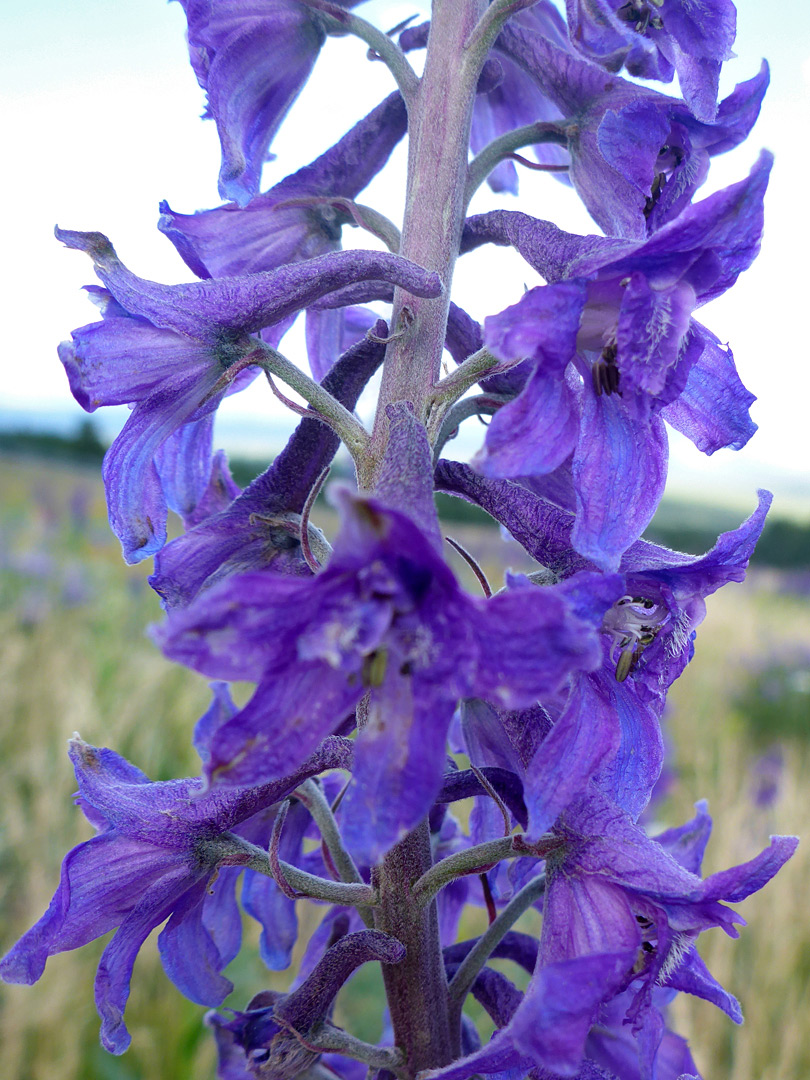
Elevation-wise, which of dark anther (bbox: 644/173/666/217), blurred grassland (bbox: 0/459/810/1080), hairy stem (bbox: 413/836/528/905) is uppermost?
dark anther (bbox: 644/173/666/217)

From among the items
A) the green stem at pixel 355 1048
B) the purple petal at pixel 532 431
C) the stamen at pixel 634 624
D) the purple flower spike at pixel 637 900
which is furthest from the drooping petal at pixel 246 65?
the green stem at pixel 355 1048

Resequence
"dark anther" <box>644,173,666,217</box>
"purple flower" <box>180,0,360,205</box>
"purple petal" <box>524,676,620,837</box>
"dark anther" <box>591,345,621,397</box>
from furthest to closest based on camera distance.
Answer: "purple flower" <box>180,0,360,205</box> → "dark anther" <box>644,173,666,217</box> → "dark anther" <box>591,345,621,397</box> → "purple petal" <box>524,676,620,837</box>

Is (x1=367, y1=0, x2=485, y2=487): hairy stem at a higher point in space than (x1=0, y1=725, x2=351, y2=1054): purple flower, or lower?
higher

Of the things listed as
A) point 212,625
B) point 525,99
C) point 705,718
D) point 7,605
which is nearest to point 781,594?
point 705,718

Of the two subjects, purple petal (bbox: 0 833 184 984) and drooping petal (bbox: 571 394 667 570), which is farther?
purple petal (bbox: 0 833 184 984)

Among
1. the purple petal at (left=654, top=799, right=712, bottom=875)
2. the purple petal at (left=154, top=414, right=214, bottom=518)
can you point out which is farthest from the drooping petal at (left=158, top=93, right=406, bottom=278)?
the purple petal at (left=654, top=799, right=712, bottom=875)

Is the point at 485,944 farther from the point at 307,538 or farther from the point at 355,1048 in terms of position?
the point at 307,538

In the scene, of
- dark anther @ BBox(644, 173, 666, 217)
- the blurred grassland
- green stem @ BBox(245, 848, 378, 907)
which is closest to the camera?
green stem @ BBox(245, 848, 378, 907)

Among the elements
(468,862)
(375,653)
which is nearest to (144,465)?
(375,653)

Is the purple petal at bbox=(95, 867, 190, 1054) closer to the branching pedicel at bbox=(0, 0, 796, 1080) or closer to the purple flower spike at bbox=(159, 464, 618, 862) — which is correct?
the branching pedicel at bbox=(0, 0, 796, 1080)
